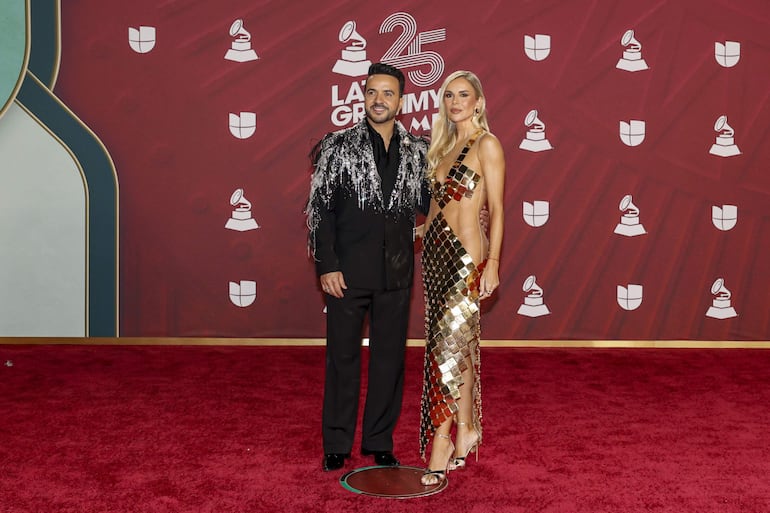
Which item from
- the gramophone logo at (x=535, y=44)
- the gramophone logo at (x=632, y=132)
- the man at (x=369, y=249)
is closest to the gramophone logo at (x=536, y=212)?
the gramophone logo at (x=632, y=132)

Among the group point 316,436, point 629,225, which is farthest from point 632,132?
point 316,436

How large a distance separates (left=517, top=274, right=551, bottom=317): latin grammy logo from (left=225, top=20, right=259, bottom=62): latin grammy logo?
8.21ft

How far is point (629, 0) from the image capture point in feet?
18.5

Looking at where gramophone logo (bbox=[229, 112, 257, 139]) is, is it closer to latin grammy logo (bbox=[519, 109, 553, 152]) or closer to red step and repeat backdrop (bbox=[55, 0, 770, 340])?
red step and repeat backdrop (bbox=[55, 0, 770, 340])

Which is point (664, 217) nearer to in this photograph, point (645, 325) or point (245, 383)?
point (645, 325)

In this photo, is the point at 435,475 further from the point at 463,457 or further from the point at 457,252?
the point at 457,252

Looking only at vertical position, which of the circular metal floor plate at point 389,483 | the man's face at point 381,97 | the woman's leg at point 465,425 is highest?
the man's face at point 381,97

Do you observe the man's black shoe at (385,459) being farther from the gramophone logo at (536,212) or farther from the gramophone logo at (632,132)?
the gramophone logo at (632,132)

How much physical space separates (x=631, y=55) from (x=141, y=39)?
3.38 meters

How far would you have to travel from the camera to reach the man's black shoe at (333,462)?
2.95m

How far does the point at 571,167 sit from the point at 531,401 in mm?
2172

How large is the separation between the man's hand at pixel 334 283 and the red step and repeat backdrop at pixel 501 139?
277cm

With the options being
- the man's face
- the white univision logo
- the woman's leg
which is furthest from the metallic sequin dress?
the white univision logo

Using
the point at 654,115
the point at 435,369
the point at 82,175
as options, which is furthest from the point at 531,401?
the point at 82,175
